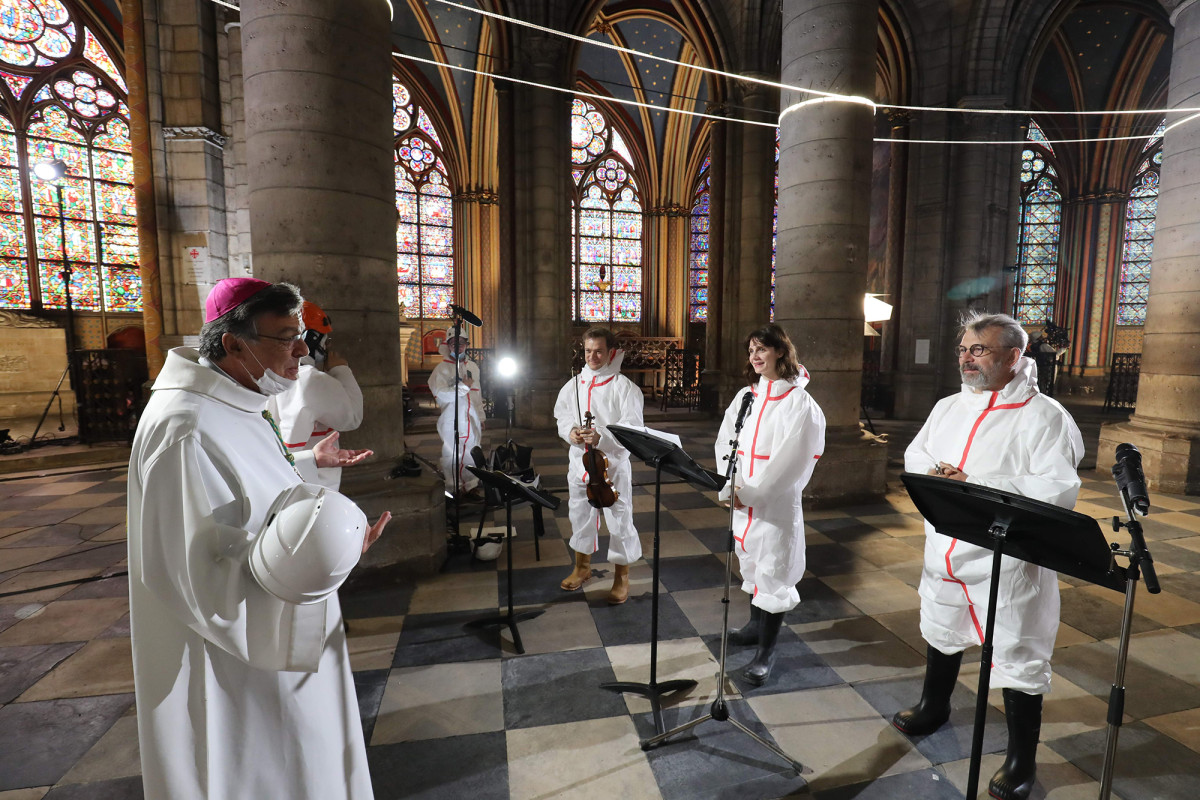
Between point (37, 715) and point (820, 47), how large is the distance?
8314mm

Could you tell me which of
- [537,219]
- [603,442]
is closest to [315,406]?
[603,442]

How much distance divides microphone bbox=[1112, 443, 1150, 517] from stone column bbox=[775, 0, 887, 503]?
474 centimetres

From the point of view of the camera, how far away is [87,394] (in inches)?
398

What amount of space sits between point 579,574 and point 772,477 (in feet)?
6.37

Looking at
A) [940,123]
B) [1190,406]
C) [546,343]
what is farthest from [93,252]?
[1190,406]

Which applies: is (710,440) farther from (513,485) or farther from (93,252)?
(93,252)

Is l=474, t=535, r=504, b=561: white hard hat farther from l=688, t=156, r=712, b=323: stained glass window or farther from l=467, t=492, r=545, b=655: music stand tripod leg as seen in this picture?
l=688, t=156, r=712, b=323: stained glass window

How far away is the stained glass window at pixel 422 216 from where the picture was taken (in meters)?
21.7

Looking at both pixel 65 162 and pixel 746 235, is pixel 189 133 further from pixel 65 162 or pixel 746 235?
pixel 746 235

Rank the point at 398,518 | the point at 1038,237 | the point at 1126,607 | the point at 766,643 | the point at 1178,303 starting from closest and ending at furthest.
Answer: the point at 1126,607 → the point at 766,643 → the point at 398,518 → the point at 1178,303 → the point at 1038,237

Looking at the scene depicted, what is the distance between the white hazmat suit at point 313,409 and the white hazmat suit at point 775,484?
2.46 meters

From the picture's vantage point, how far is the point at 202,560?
52.6 inches

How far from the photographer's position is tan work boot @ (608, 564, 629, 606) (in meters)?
4.14

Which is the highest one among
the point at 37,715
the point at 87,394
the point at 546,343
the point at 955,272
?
the point at 955,272
